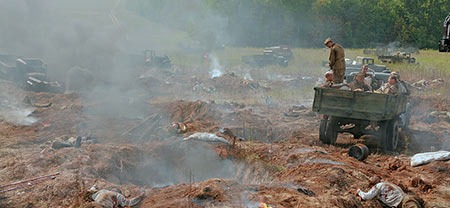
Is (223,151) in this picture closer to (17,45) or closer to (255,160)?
(255,160)

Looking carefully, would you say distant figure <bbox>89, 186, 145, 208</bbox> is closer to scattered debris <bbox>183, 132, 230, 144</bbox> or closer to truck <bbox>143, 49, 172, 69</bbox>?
scattered debris <bbox>183, 132, 230, 144</bbox>

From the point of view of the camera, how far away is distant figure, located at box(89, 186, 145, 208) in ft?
19.5

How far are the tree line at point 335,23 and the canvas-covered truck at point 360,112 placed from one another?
3591cm

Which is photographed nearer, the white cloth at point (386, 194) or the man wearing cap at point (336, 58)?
the white cloth at point (386, 194)

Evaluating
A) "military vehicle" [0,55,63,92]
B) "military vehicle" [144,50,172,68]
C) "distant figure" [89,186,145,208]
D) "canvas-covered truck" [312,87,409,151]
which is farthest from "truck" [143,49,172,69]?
"distant figure" [89,186,145,208]

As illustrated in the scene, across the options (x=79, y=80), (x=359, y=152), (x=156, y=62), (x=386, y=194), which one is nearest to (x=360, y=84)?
(x=359, y=152)

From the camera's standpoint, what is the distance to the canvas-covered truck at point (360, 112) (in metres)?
9.21

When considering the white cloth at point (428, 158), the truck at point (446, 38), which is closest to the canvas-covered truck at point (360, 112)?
the white cloth at point (428, 158)

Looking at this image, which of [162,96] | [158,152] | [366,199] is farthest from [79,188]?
[162,96]

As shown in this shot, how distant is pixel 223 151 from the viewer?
890 cm

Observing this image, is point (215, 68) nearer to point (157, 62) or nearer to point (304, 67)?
point (157, 62)

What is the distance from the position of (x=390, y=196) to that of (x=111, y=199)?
374 centimetres

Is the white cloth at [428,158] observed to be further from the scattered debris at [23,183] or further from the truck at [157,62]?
the truck at [157,62]

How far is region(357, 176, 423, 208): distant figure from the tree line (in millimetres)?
39527
